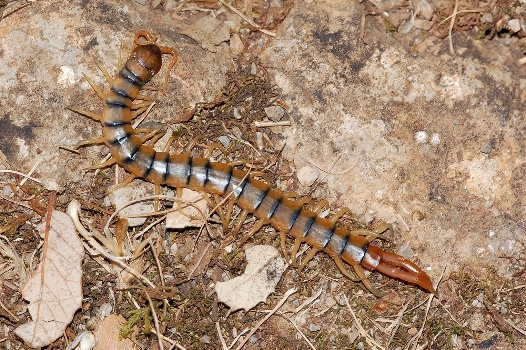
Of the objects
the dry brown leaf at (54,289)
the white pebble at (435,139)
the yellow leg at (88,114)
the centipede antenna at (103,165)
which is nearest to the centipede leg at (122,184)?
the centipede antenna at (103,165)

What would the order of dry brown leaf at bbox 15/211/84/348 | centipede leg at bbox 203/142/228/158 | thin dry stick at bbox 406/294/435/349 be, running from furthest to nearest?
centipede leg at bbox 203/142/228/158 < thin dry stick at bbox 406/294/435/349 < dry brown leaf at bbox 15/211/84/348

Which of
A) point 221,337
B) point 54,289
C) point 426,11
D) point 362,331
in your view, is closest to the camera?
point 54,289

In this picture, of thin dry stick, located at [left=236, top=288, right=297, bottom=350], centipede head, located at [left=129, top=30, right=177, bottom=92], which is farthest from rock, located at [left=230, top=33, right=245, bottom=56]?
thin dry stick, located at [left=236, top=288, right=297, bottom=350]

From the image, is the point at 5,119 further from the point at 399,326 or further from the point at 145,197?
the point at 399,326

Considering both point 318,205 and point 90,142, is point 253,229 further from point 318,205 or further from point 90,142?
point 90,142

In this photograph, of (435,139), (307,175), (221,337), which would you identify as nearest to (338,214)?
(307,175)

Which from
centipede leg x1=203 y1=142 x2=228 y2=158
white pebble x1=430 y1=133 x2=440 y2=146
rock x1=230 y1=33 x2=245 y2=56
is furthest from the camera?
rock x1=230 y1=33 x2=245 y2=56

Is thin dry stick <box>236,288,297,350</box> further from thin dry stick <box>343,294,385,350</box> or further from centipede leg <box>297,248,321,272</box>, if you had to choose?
thin dry stick <box>343,294,385,350</box>
